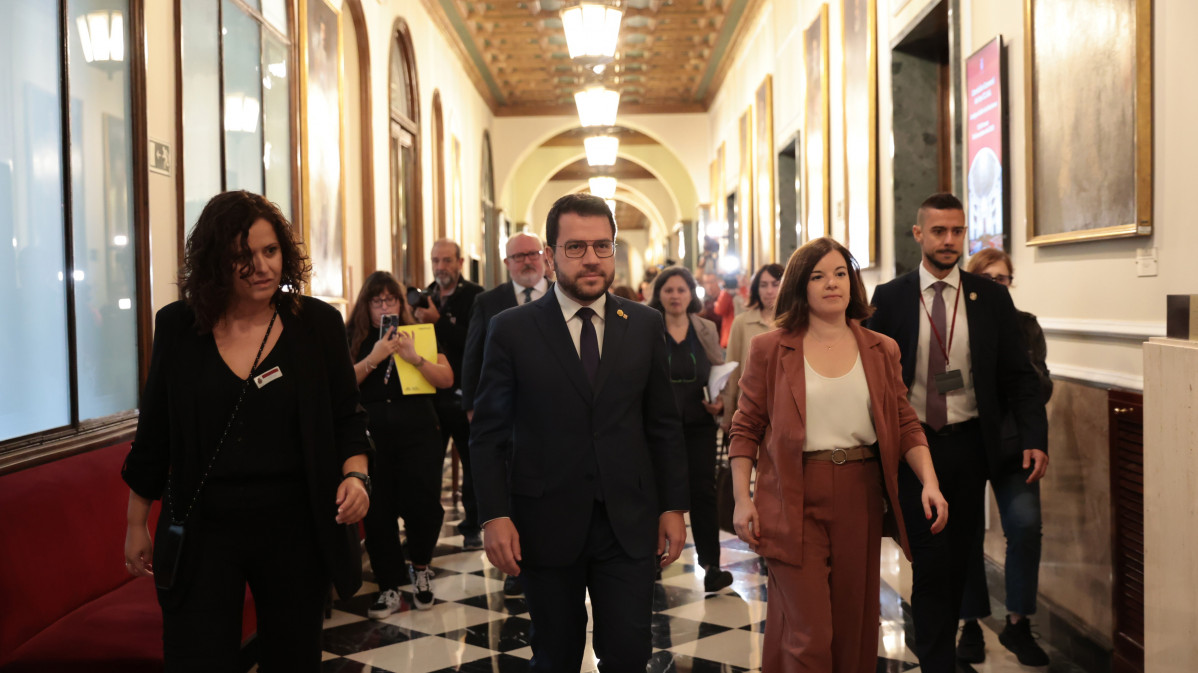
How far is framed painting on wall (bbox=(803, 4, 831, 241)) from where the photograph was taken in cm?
950

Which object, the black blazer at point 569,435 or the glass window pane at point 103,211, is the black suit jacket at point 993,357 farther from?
the glass window pane at point 103,211

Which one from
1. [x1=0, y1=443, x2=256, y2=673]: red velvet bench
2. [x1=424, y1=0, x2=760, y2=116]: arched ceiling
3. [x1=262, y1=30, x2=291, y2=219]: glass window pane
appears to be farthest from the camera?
[x1=424, y1=0, x2=760, y2=116]: arched ceiling

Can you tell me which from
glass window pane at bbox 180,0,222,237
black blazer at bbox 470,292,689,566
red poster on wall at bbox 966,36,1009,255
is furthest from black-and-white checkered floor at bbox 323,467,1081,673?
glass window pane at bbox 180,0,222,237

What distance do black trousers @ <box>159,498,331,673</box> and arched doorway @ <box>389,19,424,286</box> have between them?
8.33 metres

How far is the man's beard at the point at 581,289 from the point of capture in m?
2.83

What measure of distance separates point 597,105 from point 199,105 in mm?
8655

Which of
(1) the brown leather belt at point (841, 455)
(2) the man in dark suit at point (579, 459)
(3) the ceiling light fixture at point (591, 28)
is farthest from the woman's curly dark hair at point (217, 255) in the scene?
(3) the ceiling light fixture at point (591, 28)

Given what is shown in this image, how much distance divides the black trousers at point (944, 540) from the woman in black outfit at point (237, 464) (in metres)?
2.13

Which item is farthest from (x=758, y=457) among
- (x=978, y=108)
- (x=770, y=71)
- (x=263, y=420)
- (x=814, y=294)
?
(x=770, y=71)

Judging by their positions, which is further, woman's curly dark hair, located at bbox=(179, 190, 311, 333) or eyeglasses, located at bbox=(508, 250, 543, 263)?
eyeglasses, located at bbox=(508, 250, 543, 263)

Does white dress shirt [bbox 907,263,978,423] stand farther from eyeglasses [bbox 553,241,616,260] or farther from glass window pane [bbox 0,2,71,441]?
glass window pane [bbox 0,2,71,441]

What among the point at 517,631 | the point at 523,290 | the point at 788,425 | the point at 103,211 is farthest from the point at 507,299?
the point at 788,425

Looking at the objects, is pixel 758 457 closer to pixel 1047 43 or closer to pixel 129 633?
pixel 129 633

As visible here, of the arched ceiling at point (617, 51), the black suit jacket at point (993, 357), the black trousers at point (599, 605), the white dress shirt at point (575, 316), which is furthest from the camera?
the arched ceiling at point (617, 51)
